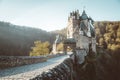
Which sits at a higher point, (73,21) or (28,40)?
(73,21)

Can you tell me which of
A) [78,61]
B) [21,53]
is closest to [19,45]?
[21,53]

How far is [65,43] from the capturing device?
50000 millimetres

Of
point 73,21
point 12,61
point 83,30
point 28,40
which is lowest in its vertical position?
point 12,61

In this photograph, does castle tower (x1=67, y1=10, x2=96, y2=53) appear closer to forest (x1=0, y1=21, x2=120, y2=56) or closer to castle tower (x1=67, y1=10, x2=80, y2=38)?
castle tower (x1=67, y1=10, x2=80, y2=38)

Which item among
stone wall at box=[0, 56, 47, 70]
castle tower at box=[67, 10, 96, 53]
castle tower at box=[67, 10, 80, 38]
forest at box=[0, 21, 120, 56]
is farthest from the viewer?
forest at box=[0, 21, 120, 56]

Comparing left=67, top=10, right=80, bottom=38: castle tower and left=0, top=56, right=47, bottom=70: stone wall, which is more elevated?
left=67, top=10, right=80, bottom=38: castle tower

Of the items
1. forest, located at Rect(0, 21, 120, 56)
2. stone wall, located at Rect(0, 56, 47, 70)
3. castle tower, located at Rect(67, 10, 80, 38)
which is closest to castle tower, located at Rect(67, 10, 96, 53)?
castle tower, located at Rect(67, 10, 80, 38)

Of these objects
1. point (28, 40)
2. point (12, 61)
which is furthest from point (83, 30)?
point (28, 40)

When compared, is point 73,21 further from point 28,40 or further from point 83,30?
point 28,40

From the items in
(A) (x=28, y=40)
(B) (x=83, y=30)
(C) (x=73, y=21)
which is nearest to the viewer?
(B) (x=83, y=30)

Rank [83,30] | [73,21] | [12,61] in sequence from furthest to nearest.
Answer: [73,21] → [83,30] → [12,61]

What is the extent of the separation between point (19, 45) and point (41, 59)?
74.9m

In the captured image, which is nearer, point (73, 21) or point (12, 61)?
point (12, 61)

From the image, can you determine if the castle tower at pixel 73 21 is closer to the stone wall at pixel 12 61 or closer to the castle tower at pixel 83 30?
A: the castle tower at pixel 83 30
